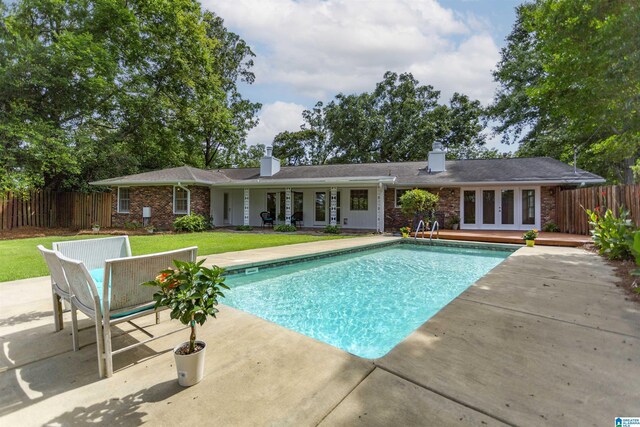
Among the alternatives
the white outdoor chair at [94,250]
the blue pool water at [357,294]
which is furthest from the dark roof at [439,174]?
the white outdoor chair at [94,250]

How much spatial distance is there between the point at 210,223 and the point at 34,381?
13.9m

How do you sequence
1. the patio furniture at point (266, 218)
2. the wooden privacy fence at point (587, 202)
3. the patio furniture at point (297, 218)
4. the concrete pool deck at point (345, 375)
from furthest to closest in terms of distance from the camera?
1. the patio furniture at point (266, 218)
2. the patio furniture at point (297, 218)
3. the wooden privacy fence at point (587, 202)
4. the concrete pool deck at point (345, 375)

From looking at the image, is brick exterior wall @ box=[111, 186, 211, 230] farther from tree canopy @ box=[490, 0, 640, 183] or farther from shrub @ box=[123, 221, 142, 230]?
tree canopy @ box=[490, 0, 640, 183]

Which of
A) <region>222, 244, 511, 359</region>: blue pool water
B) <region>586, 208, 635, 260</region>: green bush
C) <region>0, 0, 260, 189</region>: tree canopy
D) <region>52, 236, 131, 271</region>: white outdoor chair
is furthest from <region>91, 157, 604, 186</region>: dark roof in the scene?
<region>52, 236, 131, 271</region>: white outdoor chair

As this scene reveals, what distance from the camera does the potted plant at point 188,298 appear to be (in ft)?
6.46

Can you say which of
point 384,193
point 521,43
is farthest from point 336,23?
point 521,43

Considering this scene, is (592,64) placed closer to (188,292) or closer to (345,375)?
(345,375)

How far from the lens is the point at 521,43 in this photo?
20281mm

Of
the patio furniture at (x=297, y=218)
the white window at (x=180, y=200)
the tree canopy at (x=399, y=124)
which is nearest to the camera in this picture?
the white window at (x=180, y=200)

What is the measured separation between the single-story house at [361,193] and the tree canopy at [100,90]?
10.1 feet

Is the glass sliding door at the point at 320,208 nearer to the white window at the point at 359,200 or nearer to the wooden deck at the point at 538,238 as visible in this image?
the white window at the point at 359,200

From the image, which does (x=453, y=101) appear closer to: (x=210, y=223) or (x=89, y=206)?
(x=210, y=223)

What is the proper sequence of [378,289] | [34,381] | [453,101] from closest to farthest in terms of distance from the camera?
1. [34,381]
2. [378,289]
3. [453,101]

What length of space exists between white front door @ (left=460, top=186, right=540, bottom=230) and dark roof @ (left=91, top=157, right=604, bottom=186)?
29.0 inches
